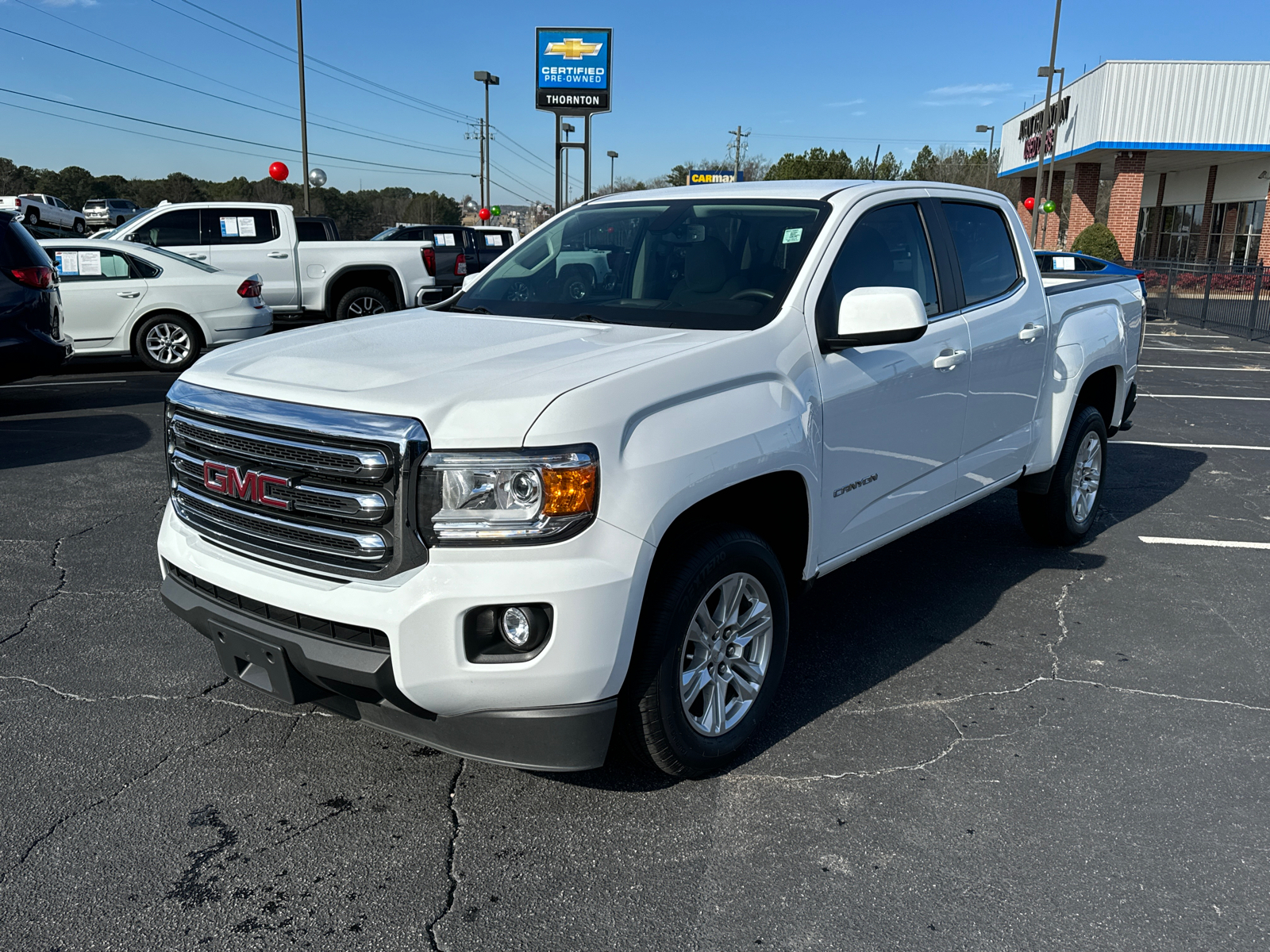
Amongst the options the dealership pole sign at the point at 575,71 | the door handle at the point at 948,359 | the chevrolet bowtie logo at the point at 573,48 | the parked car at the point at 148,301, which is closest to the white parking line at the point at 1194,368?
the door handle at the point at 948,359

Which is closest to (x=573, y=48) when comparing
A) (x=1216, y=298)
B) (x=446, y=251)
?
(x=446, y=251)

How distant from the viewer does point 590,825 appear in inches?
122

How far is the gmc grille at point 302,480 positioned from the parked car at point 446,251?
10.1 m

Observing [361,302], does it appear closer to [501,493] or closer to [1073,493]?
[1073,493]

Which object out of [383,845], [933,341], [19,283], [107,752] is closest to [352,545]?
[383,845]

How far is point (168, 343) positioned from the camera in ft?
39.3

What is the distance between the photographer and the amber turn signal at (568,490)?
2.67m

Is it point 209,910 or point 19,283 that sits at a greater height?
point 19,283

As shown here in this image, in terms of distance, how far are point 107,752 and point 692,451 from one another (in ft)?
7.45

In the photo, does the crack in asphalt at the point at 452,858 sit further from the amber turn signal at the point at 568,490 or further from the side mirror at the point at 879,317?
the side mirror at the point at 879,317

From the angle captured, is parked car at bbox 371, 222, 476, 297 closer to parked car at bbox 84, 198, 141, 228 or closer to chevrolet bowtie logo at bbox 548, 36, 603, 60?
chevrolet bowtie logo at bbox 548, 36, 603, 60

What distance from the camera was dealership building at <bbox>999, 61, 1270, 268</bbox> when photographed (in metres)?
29.0

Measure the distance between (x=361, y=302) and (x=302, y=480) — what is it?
43.7 feet

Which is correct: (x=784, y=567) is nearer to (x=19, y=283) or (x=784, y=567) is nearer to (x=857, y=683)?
(x=857, y=683)
